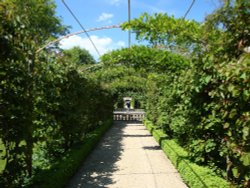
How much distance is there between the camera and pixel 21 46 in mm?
3496

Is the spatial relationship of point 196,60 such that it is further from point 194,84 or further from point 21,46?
point 21,46

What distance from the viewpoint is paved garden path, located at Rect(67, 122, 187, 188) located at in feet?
18.9

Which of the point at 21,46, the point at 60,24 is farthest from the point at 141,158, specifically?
the point at 60,24

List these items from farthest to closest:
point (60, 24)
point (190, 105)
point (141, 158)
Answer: point (60, 24), point (141, 158), point (190, 105)

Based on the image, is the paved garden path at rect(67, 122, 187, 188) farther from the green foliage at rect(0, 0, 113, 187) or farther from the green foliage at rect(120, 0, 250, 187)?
the green foliage at rect(120, 0, 250, 187)

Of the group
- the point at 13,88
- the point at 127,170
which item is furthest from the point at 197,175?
the point at 13,88

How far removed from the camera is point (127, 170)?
6.80m

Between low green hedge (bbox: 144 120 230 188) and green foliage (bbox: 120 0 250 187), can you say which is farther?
low green hedge (bbox: 144 120 230 188)

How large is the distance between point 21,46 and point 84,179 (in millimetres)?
3625

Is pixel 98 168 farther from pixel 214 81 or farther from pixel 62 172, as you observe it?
pixel 214 81

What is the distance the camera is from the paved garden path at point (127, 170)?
226 inches

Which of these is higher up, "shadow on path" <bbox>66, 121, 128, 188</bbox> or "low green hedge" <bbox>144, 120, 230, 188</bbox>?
"low green hedge" <bbox>144, 120, 230, 188</bbox>

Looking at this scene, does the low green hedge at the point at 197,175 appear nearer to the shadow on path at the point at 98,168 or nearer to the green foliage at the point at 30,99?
the shadow on path at the point at 98,168

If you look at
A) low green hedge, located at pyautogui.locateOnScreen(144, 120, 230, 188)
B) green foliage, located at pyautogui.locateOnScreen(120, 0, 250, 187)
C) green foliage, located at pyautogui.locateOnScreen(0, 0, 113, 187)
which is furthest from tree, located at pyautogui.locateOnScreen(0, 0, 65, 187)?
low green hedge, located at pyautogui.locateOnScreen(144, 120, 230, 188)
